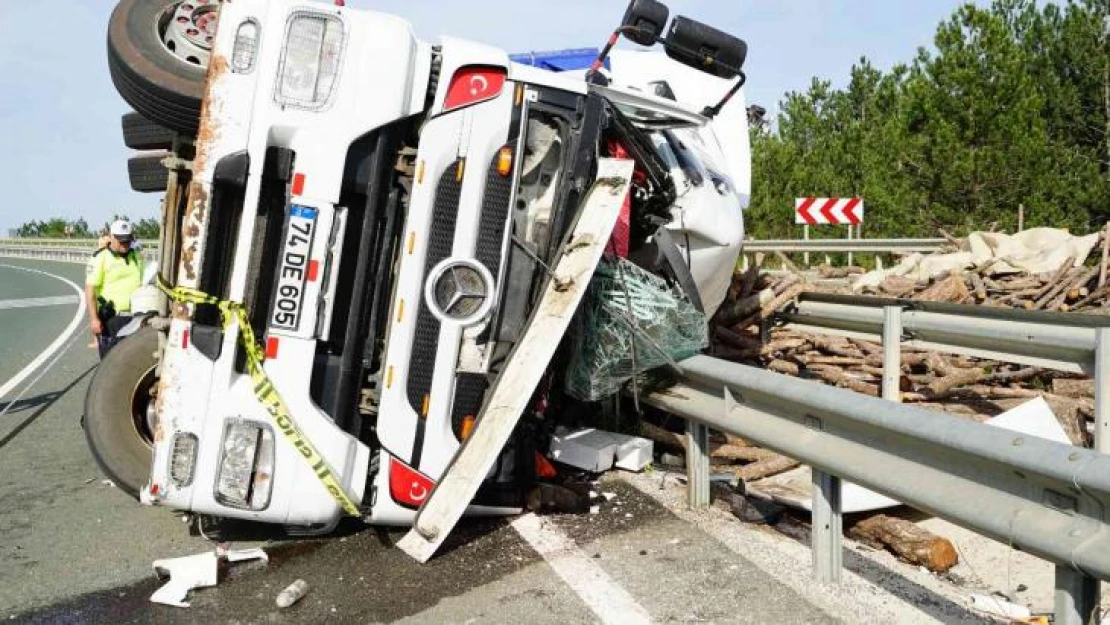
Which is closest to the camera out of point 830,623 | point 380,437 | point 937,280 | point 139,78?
point 830,623

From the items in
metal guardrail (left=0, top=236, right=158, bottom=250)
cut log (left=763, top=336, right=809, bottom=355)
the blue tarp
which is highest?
metal guardrail (left=0, top=236, right=158, bottom=250)

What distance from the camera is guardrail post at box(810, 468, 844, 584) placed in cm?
322

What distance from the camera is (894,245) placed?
15547 millimetres

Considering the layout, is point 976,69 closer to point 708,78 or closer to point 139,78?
point 708,78

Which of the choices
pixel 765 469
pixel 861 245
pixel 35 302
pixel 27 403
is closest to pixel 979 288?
pixel 765 469

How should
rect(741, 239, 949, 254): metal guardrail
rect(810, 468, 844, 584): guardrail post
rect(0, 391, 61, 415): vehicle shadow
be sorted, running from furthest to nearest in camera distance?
1. rect(741, 239, 949, 254): metal guardrail
2. rect(0, 391, 61, 415): vehicle shadow
3. rect(810, 468, 844, 584): guardrail post

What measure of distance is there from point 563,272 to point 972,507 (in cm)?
173

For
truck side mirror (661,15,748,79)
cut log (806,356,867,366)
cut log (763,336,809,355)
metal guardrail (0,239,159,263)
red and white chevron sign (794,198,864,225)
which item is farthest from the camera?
metal guardrail (0,239,159,263)

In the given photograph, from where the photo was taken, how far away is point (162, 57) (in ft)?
13.5

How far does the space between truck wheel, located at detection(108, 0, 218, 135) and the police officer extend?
3.74 metres

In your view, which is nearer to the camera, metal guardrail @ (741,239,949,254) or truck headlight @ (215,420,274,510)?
truck headlight @ (215,420,274,510)

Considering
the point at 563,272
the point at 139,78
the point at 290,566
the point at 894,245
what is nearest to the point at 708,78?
the point at 563,272

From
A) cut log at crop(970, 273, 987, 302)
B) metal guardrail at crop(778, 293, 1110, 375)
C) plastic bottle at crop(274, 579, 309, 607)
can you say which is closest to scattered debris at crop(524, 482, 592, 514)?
plastic bottle at crop(274, 579, 309, 607)

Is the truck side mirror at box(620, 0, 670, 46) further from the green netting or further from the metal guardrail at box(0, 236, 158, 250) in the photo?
the metal guardrail at box(0, 236, 158, 250)
